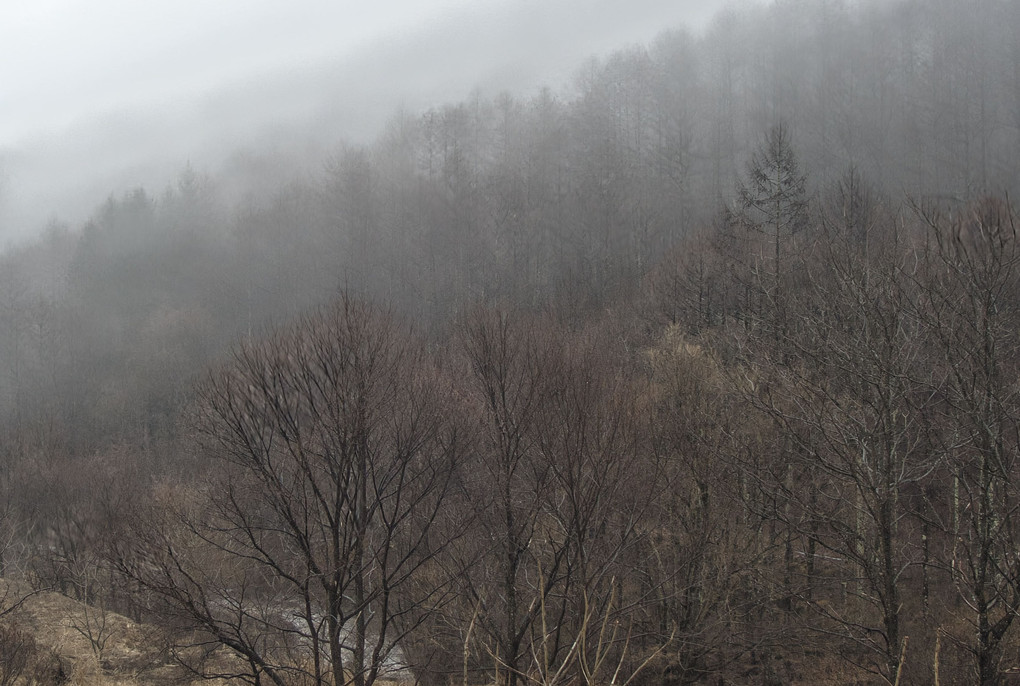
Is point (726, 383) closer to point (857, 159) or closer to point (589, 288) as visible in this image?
point (589, 288)

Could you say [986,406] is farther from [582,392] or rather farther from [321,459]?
[321,459]

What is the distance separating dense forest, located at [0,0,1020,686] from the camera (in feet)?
38.5

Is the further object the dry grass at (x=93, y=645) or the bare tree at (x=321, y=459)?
the dry grass at (x=93, y=645)

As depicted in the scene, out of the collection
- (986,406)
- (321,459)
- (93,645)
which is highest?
(986,406)

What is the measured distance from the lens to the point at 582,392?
15508mm

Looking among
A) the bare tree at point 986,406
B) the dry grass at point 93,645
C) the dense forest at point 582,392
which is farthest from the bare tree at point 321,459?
the bare tree at point 986,406

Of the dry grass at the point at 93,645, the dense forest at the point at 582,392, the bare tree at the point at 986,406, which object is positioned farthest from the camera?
the dry grass at the point at 93,645

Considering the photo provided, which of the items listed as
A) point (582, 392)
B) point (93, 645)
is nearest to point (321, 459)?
point (582, 392)

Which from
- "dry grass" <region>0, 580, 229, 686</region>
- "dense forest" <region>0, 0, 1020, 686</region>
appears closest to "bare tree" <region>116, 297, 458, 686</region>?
"dense forest" <region>0, 0, 1020, 686</region>

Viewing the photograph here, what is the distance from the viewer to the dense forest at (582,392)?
11.7 meters

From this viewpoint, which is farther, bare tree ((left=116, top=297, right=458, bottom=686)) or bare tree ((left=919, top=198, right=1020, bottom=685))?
bare tree ((left=116, top=297, right=458, bottom=686))

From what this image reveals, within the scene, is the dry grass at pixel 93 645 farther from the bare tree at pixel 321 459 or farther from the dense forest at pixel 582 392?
the bare tree at pixel 321 459

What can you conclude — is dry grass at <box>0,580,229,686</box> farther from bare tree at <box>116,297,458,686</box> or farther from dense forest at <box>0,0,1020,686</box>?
bare tree at <box>116,297,458,686</box>

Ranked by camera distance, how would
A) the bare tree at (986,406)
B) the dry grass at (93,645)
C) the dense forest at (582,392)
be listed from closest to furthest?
the bare tree at (986,406) < the dense forest at (582,392) < the dry grass at (93,645)
